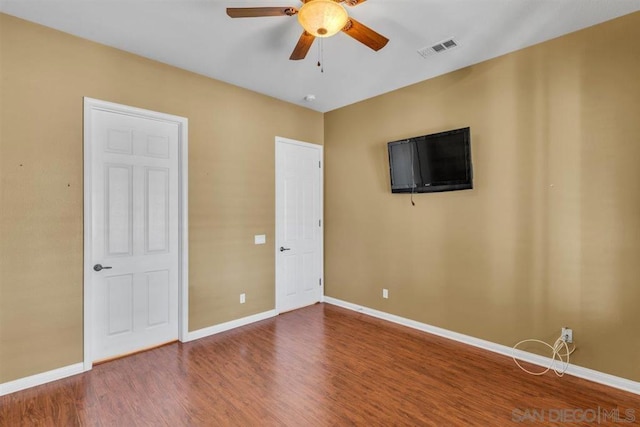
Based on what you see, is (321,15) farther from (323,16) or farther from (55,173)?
(55,173)

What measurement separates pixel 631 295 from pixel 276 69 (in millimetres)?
3724

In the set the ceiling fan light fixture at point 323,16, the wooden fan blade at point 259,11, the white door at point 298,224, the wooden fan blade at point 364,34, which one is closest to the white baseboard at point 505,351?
the white door at point 298,224

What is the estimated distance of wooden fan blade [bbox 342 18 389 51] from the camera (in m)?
2.07

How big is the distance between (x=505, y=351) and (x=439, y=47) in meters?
2.95

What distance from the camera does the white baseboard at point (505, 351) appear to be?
99.2 inches

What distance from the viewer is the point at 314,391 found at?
2502mm

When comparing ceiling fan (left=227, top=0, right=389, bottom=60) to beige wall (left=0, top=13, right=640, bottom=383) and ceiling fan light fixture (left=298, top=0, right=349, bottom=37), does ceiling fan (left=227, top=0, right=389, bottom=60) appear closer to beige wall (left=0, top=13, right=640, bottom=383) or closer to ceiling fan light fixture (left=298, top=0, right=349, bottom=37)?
ceiling fan light fixture (left=298, top=0, right=349, bottom=37)

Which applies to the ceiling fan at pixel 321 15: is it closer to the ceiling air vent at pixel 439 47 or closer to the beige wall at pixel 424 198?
the ceiling air vent at pixel 439 47

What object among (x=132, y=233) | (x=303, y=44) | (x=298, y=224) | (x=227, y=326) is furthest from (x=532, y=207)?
(x=132, y=233)

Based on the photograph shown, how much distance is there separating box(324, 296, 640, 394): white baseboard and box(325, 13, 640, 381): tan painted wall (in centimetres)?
6

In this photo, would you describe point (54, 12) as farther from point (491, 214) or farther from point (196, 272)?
point (491, 214)

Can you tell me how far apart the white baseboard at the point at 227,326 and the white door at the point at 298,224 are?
0.74ft

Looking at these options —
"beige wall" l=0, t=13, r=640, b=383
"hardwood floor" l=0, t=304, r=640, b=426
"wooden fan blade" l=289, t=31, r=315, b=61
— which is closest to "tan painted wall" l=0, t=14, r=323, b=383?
"beige wall" l=0, t=13, r=640, b=383

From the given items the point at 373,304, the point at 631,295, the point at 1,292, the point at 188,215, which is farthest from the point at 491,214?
Result: the point at 1,292
